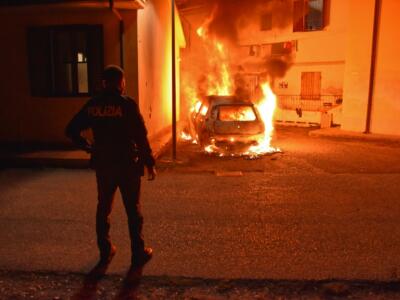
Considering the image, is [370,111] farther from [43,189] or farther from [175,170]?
[43,189]

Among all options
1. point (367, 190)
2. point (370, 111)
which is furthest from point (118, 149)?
point (370, 111)

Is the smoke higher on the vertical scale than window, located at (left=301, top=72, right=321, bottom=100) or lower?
higher

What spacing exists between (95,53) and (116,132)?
7081 mm

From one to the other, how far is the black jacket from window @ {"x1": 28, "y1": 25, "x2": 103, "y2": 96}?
22.4ft

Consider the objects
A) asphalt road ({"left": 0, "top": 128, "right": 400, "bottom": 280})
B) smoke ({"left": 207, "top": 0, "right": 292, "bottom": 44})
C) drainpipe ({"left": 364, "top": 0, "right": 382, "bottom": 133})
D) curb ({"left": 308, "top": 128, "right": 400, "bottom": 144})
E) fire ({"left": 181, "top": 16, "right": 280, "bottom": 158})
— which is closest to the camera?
asphalt road ({"left": 0, "top": 128, "right": 400, "bottom": 280})

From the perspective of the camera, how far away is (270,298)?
12.1 feet

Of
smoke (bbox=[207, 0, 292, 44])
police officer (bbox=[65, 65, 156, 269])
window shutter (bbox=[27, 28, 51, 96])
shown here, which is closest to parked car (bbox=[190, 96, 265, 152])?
window shutter (bbox=[27, 28, 51, 96])

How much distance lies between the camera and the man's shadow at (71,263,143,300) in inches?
145

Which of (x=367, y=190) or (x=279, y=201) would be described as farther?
(x=367, y=190)

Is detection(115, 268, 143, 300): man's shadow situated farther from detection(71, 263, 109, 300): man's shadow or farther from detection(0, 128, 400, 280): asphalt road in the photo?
detection(71, 263, 109, 300): man's shadow

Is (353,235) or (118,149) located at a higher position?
(118,149)

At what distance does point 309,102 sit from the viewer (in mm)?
20766

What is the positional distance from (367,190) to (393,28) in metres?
9.31

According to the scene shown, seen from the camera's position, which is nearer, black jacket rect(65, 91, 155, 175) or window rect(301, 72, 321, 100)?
black jacket rect(65, 91, 155, 175)
